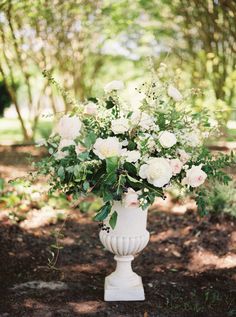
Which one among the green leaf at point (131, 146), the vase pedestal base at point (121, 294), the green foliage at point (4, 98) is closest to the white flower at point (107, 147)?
the green leaf at point (131, 146)

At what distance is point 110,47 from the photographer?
9016 millimetres

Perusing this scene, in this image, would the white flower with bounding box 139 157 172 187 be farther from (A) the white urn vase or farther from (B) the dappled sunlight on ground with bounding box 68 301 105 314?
(B) the dappled sunlight on ground with bounding box 68 301 105 314

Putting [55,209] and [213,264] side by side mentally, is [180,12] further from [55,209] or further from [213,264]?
[213,264]

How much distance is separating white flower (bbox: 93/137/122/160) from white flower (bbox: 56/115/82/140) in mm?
157

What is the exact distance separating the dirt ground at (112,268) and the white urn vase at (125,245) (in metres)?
0.07

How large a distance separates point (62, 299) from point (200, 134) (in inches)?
52.7

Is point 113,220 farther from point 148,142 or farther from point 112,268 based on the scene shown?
point 112,268

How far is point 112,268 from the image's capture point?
13.5ft

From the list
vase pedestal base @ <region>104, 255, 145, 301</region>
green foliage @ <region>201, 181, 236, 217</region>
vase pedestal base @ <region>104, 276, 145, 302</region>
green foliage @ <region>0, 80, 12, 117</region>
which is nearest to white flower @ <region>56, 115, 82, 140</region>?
vase pedestal base @ <region>104, 255, 145, 301</region>

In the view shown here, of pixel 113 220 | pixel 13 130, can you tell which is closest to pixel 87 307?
pixel 113 220

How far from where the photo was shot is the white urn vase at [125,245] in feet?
10.7

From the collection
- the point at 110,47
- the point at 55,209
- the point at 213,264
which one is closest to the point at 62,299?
the point at 213,264

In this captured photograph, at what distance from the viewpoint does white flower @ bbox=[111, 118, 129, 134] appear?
10.1 feet

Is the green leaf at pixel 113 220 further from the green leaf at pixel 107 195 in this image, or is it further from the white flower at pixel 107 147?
the white flower at pixel 107 147
